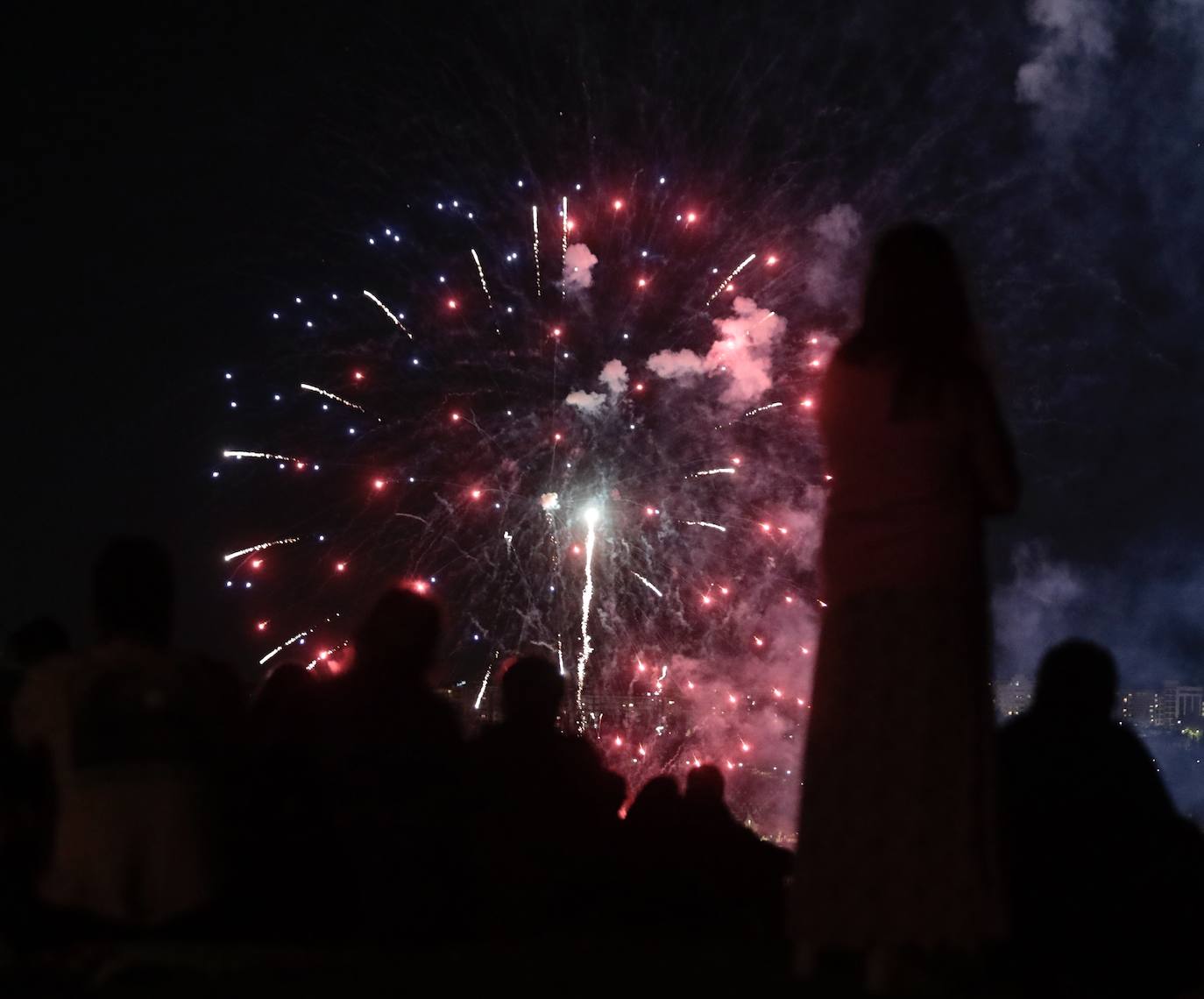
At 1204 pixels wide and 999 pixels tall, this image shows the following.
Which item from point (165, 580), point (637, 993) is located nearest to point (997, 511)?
point (637, 993)

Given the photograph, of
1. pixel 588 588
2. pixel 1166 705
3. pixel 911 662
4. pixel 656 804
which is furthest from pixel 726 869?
pixel 1166 705

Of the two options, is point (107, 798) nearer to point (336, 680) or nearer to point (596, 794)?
point (336, 680)

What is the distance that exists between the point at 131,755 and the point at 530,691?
6.39 feet

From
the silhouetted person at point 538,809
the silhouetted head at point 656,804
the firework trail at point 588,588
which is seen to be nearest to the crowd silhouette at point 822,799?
the silhouetted person at point 538,809

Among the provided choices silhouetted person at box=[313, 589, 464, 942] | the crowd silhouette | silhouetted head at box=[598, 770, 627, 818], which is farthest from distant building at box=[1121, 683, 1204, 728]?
silhouetted person at box=[313, 589, 464, 942]

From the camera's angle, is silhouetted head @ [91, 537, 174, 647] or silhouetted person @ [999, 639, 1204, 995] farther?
silhouetted person @ [999, 639, 1204, 995]

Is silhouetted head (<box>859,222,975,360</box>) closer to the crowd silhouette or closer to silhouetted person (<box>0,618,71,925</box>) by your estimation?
the crowd silhouette

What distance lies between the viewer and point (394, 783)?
4.78 m

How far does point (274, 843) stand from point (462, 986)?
2.73ft

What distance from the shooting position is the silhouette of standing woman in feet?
13.2

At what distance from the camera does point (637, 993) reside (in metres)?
4.13

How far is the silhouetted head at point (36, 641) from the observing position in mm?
6258

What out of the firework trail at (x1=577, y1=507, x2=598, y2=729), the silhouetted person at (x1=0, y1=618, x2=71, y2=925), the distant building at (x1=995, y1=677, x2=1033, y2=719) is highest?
the distant building at (x1=995, y1=677, x2=1033, y2=719)

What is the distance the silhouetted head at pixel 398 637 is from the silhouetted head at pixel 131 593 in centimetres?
78
